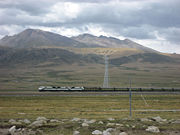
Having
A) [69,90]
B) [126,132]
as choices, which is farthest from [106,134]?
[69,90]

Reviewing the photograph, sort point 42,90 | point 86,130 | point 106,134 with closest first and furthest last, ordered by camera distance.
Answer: point 106,134, point 86,130, point 42,90

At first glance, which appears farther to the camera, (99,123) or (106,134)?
(99,123)

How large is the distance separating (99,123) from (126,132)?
4157 millimetres

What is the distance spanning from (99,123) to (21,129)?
8.31 m

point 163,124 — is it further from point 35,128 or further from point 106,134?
point 35,128

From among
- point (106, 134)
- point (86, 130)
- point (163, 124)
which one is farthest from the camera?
point (163, 124)

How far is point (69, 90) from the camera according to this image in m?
97.2

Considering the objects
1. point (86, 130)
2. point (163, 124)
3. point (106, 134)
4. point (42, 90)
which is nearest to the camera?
point (106, 134)

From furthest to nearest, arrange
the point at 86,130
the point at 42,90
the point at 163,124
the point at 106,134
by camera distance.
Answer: the point at 42,90, the point at 163,124, the point at 86,130, the point at 106,134

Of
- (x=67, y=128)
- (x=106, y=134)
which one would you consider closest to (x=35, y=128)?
(x=67, y=128)

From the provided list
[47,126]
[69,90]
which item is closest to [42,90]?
[69,90]

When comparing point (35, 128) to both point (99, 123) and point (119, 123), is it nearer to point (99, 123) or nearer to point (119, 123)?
point (99, 123)

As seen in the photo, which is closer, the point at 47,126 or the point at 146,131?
the point at 146,131

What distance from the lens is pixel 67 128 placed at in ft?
83.3
